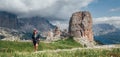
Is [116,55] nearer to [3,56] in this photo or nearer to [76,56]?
[76,56]

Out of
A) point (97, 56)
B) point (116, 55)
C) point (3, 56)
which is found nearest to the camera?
point (3, 56)

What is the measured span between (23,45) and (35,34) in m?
81.4

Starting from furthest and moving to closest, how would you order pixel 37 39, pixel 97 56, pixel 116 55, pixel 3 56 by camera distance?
pixel 37 39 → pixel 116 55 → pixel 97 56 → pixel 3 56

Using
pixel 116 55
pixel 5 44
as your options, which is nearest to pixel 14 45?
pixel 5 44

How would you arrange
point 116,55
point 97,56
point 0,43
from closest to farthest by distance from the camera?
point 97,56 → point 116,55 → point 0,43

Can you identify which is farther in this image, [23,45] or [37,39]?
[23,45]

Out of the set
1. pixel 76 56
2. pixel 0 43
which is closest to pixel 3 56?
pixel 76 56

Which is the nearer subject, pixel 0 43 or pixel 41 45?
pixel 0 43

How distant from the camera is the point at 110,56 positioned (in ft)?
82.7

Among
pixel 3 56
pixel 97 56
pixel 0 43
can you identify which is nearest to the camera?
pixel 3 56

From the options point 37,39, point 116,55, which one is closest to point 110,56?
point 116,55

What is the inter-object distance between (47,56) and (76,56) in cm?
303

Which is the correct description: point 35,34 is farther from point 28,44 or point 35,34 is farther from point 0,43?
point 28,44

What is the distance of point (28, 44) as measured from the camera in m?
127
